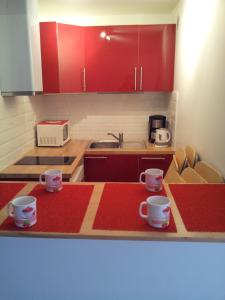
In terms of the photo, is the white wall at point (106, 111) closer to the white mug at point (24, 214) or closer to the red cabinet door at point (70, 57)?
the red cabinet door at point (70, 57)

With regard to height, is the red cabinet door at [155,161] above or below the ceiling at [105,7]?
below

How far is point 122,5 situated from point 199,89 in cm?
131

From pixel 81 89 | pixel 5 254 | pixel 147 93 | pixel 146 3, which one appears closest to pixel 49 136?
pixel 81 89

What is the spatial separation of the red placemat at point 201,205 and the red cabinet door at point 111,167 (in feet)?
4.36

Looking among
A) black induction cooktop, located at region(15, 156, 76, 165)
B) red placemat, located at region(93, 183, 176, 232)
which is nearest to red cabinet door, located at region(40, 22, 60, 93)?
black induction cooktop, located at region(15, 156, 76, 165)

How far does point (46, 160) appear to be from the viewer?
2408 millimetres

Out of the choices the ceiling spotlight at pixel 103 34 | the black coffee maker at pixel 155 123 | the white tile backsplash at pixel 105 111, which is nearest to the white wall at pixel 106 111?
the white tile backsplash at pixel 105 111

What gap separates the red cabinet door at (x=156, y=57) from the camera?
2.78 metres

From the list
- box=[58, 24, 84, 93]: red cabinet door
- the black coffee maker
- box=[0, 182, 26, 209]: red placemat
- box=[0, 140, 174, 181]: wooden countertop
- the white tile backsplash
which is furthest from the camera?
the white tile backsplash

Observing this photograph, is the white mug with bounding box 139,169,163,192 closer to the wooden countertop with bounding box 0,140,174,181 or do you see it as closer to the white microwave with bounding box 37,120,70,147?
the wooden countertop with bounding box 0,140,174,181

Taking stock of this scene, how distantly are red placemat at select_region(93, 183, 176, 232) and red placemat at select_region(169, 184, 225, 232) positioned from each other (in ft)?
0.28

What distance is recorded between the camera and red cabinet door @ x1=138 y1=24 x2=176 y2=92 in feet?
9.12

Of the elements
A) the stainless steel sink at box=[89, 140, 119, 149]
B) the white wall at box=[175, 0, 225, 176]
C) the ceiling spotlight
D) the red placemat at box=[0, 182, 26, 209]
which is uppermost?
the ceiling spotlight

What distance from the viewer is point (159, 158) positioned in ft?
9.11
